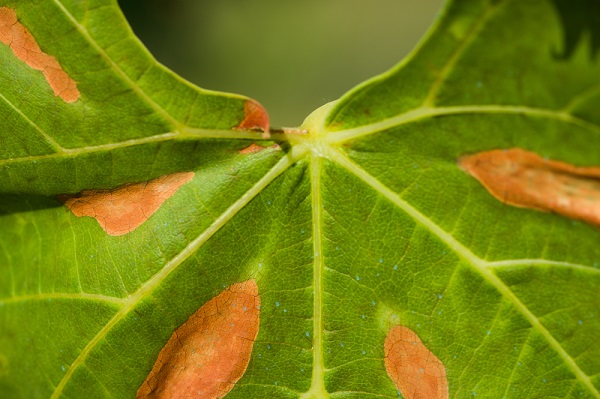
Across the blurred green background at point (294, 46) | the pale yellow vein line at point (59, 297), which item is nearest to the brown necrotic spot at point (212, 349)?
the pale yellow vein line at point (59, 297)

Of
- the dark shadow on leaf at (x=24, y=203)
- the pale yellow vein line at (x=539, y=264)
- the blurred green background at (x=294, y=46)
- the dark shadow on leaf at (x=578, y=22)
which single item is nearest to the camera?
the dark shadow on leaf at (x=578, y=22)

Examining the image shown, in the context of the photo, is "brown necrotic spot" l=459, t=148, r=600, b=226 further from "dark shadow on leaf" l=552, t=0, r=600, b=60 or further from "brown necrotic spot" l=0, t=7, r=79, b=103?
"brown necrotic spot" l=0, t=7, r=79, b=103

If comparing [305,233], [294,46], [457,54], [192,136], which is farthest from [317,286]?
[294,46]

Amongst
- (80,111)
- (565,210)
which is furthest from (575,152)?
(80,111)

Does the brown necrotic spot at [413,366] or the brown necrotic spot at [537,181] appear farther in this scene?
the brown necrotic spot at [413,366]

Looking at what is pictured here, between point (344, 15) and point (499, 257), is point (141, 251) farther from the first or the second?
point (344, 15)

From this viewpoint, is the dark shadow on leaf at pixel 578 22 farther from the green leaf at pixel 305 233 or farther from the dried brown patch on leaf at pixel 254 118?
the dried brown patch on leaf at pixel 254 118

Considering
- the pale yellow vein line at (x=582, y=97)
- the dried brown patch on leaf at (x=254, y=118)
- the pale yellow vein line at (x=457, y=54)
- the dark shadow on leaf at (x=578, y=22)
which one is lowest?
the pale yellow vein line at (x=582, y=97)

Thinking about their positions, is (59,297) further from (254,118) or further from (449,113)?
(449,113)
